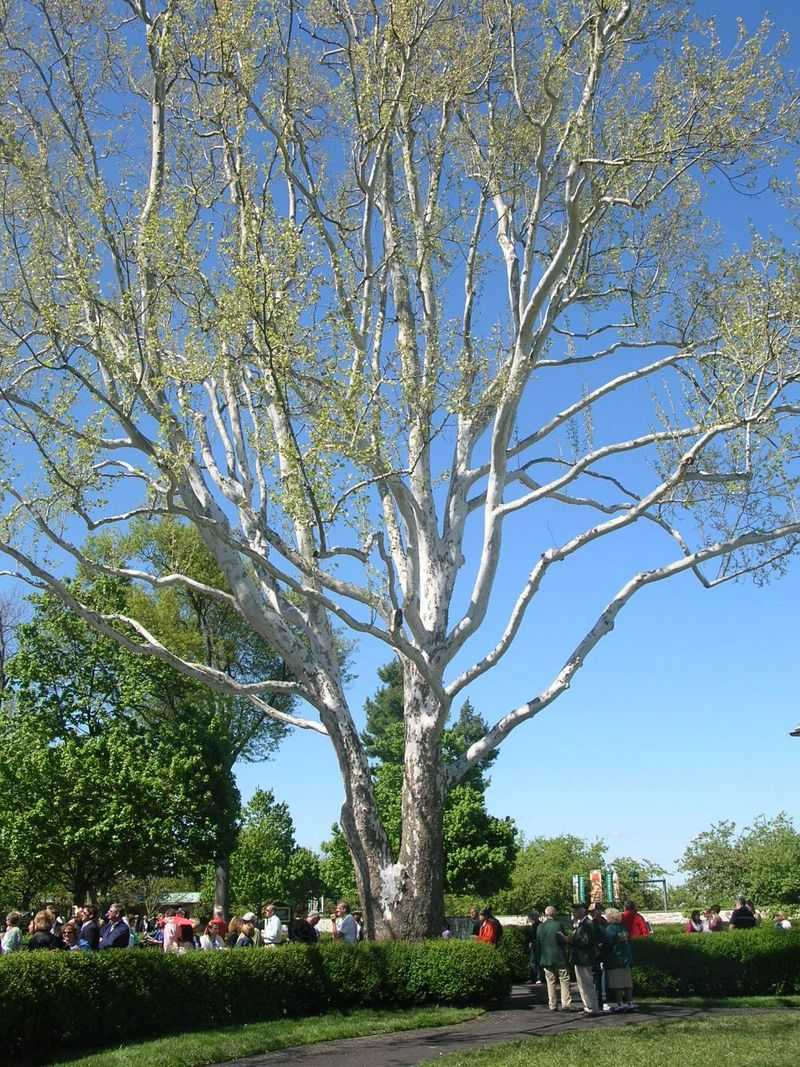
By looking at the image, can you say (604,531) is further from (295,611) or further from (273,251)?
(273,251)

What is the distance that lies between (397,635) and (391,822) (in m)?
32.0

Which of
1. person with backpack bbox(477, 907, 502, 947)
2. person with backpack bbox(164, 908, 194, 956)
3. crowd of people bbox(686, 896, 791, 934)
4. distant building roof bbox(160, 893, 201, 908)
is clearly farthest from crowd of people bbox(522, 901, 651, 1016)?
distant building roof bbox(160, 893, 201, 908)

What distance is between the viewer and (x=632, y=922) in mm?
18062

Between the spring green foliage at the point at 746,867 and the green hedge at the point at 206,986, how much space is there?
33.9 meters

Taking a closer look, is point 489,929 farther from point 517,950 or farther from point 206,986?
point 206,986

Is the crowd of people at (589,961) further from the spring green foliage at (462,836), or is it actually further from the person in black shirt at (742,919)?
the spring green foliage at (462,836)

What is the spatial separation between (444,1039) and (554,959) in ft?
10.5

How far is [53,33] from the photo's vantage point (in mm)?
16188

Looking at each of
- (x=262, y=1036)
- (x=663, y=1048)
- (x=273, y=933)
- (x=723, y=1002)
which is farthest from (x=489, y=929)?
(x=663, y=1048)

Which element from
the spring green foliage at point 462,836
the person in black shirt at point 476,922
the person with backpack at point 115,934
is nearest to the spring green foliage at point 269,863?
the spring green foliage at point 462,836

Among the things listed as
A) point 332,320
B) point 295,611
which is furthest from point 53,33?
point 295,611

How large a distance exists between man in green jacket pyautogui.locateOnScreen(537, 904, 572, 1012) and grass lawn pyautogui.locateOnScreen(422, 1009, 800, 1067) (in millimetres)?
2072

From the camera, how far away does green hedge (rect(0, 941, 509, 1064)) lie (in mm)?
10617

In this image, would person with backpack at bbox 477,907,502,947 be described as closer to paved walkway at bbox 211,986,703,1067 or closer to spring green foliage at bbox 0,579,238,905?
paved walkway at bbox 211,986,703,1067
